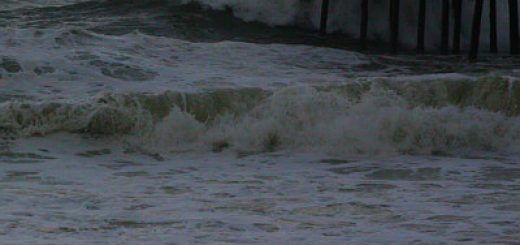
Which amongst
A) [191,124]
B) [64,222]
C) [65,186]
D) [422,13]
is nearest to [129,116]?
[191,124]

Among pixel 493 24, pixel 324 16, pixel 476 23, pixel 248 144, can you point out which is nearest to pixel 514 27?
pixel 493 24

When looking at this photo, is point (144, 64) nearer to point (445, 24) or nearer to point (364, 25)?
point (364, 25)

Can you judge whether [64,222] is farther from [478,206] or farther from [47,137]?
[47,137]

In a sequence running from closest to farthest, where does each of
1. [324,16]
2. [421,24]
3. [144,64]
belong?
[144,64] → [421,24] → [324,16]

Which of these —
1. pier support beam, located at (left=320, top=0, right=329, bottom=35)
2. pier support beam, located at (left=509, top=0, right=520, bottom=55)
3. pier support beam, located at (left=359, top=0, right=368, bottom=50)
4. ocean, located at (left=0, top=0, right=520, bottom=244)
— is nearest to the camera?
ocean, located at (left=0, top=0, right=520, bottom=244)

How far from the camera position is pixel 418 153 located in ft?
33.0

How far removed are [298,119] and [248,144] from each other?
634 mm

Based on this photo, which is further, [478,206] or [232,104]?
[232,104]

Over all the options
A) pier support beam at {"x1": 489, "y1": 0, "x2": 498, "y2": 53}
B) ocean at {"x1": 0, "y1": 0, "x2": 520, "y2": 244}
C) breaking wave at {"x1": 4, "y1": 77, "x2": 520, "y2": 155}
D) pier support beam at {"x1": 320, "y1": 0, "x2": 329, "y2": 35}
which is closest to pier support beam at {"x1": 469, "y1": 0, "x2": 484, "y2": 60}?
ocean at {"x1": 0, "y1": 0, "x2": 520, "y2": 244}

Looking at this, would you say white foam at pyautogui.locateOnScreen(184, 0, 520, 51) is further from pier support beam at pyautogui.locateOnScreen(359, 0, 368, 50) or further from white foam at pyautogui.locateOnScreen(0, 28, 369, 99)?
white foam at pyautogui.locateOnScreen(0, 28, 369, 99)

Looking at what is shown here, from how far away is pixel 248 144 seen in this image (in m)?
10.3

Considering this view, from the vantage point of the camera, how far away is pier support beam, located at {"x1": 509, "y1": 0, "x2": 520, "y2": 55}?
16062mm

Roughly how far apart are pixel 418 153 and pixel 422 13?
6830 mm

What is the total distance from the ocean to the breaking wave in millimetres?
18
